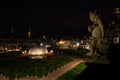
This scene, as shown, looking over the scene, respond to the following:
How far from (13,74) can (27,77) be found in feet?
9.28

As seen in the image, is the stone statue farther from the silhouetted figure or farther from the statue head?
the silhouetted figure

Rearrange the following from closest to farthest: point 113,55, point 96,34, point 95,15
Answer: point 113,55, point 96,34, point 95,15

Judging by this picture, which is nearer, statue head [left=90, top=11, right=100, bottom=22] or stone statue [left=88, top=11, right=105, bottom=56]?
stone statue [left=88, top=11, right=105, bottom=56]

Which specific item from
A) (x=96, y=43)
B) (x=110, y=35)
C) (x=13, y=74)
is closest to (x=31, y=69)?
(x=13, y=74)

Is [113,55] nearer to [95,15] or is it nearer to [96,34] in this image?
[96,34]

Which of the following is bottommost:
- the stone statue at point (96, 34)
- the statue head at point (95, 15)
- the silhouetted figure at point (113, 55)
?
the silhouetted figure at point (113, 55)

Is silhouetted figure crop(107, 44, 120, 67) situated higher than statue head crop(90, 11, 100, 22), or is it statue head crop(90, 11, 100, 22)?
statue head crop(90, 11, 100, 22)

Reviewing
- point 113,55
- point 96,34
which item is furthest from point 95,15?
point 113,55

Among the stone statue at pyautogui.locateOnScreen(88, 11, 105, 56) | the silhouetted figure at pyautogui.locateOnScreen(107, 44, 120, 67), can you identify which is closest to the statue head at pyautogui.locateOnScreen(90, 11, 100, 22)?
the stone statue at pyautogui.locateOnScreen(88, 11, 105, 56)

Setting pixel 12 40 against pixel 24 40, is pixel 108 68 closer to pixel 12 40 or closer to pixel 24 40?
pixel 12 40

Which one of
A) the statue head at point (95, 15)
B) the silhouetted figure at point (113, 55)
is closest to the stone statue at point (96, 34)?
the statue head at point (95, 15)

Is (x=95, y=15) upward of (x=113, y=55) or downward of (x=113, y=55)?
upward

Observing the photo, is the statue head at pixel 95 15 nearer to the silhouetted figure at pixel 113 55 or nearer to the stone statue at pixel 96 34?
the stone statue at pixel 96 34

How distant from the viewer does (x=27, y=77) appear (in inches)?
998
